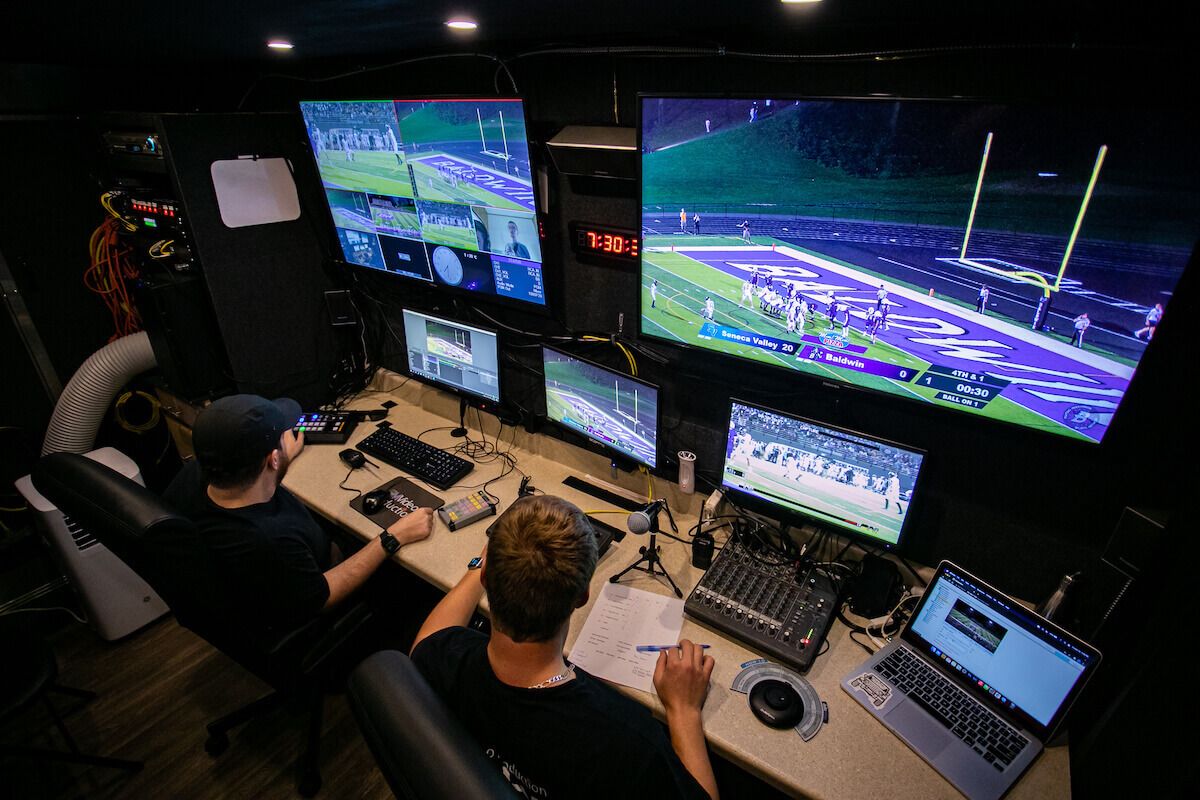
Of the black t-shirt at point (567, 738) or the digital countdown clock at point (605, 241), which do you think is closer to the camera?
the black t-shirt at point (567, 738)

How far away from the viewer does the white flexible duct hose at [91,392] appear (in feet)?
8.82

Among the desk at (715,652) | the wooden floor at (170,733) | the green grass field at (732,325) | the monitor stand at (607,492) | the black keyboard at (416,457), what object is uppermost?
the green grass field at (732,325)

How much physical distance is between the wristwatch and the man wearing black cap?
4.5 inches

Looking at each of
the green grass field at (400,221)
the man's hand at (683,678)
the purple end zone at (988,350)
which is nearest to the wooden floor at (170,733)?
the man's hand at (683,678)

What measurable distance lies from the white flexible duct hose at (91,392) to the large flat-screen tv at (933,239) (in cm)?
254

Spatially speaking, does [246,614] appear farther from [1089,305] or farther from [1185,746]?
[1089,305]

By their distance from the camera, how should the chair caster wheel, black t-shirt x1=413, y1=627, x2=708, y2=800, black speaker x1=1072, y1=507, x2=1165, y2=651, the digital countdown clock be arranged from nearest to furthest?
black t-shirt x1=413, y1=627, x2=708, y2=800 < black speaker x1=1072, y1=507, x2=1165, y2=651 < the digital countdown clock < the chair caster wheel

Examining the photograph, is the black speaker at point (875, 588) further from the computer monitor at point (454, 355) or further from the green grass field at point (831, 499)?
the computer monitor at point (454, 355)

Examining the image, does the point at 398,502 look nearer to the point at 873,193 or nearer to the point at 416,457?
the point at 416,457

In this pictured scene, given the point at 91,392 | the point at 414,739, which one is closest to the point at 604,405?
the point at 414,739

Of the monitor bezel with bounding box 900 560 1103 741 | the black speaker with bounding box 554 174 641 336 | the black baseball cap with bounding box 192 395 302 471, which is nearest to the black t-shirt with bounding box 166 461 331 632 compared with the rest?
the black baseball cap with bounding box 192 395 302 471

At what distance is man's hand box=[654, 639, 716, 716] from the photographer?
1.36 m

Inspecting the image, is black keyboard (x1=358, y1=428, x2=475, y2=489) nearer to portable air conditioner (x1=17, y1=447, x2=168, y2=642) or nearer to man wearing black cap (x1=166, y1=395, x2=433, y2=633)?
man wearing black cap (x1=166, y1=395, x2=433, y2=633)

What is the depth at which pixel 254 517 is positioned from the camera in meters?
1.65
